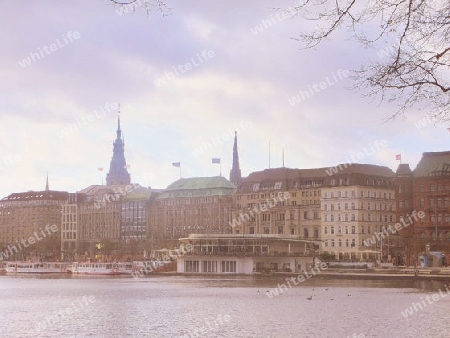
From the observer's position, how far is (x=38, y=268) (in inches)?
6196

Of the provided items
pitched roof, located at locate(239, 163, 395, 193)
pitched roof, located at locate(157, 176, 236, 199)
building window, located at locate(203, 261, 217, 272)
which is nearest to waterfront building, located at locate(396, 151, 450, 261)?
pitched roof, located at locate(239, 163, 395, 193)

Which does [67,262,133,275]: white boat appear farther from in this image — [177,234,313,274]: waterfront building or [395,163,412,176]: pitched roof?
[395,163,412,176]: pitched roof

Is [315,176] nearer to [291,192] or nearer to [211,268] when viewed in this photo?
[291,192]

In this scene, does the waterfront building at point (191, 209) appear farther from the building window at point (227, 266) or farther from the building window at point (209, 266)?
the building window at point (227, 266)

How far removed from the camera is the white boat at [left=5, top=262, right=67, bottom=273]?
156m

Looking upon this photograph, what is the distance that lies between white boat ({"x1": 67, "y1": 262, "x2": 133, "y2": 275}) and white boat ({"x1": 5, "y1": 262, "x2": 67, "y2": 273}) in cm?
704

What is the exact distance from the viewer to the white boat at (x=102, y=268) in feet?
465

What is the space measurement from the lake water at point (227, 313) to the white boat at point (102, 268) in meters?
58.7

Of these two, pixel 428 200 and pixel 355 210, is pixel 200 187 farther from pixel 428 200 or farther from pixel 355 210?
pixel 428 200

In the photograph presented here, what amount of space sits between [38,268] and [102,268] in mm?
20499

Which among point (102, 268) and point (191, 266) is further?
point (102, 268)

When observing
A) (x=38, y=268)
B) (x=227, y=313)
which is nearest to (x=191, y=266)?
(x=38, y=268)

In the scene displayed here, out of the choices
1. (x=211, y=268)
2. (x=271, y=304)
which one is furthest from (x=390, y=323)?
(x=211, y=268)

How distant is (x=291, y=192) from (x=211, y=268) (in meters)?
28.1
